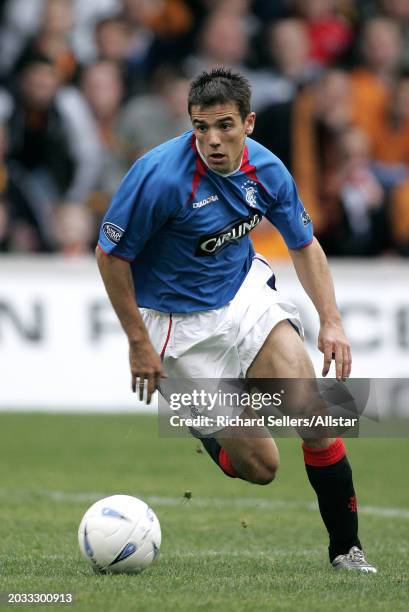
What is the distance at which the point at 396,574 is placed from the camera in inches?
221

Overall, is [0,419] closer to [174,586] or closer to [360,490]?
[360,490]

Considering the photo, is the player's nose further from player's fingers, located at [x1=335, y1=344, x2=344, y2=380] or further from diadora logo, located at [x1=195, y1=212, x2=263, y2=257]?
player's fingers, located at [x1=335, y1=344, x2=344, y2=380]

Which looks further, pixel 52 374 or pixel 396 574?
pixel 52 374

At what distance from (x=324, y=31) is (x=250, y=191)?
9.24 metres

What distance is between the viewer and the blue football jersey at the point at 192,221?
5.50 meters

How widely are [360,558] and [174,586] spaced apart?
3.38 ft

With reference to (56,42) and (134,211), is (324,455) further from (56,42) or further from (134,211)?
(56,42)

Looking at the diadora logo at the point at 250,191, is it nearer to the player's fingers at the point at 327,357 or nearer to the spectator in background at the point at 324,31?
the player's fingers at the point at 327,357

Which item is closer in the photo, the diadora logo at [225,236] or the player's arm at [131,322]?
the player's arm at [131,322]

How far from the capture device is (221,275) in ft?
19.8

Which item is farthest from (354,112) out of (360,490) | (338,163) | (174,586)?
(174,586)

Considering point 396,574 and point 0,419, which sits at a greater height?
point 396,574

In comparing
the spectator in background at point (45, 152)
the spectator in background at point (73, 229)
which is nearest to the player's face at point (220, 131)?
the spectator in background at point (73, 229)

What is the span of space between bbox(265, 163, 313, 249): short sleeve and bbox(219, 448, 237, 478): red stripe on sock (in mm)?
1115
